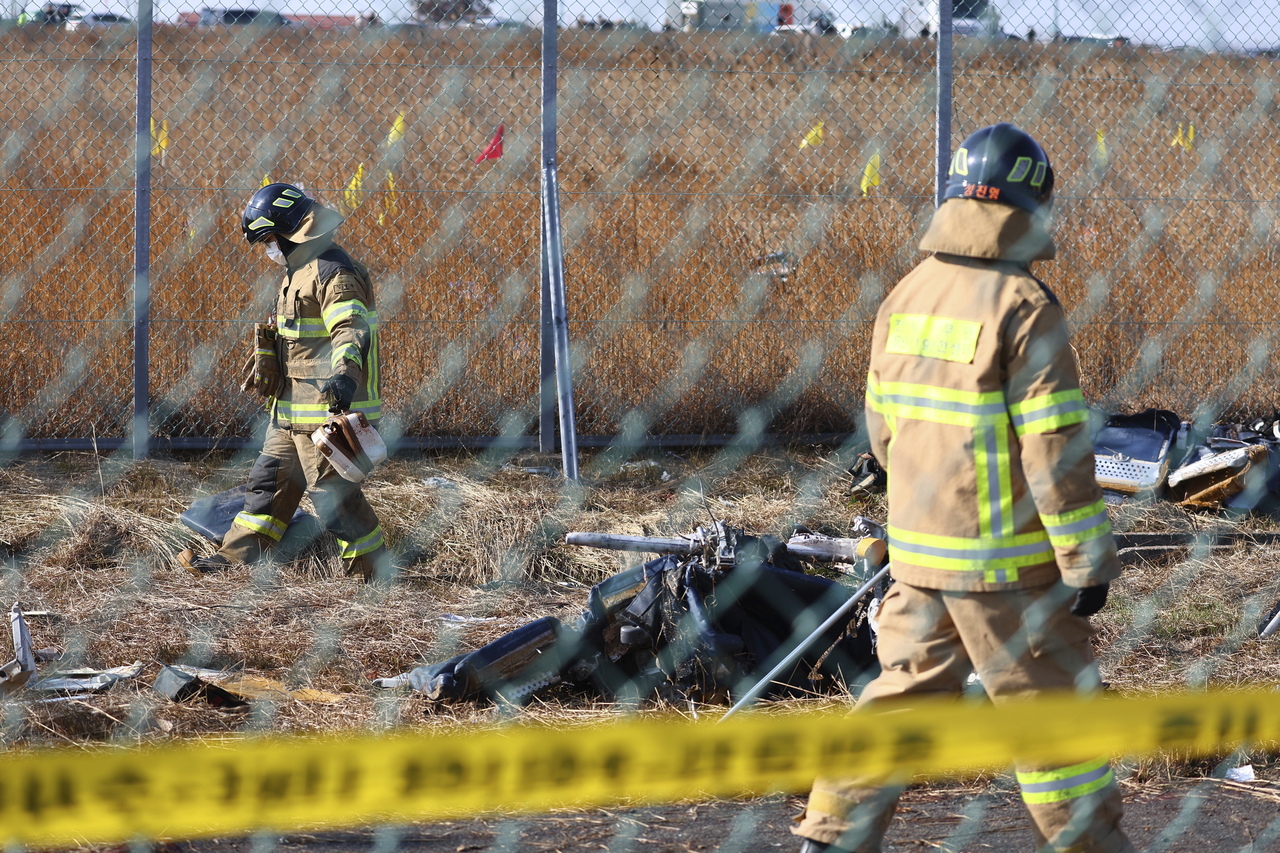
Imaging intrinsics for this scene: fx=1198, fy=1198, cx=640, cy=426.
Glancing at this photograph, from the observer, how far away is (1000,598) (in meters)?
2.61

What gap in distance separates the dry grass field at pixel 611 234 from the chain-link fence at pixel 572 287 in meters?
0.02

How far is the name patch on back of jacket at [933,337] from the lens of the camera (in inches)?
103

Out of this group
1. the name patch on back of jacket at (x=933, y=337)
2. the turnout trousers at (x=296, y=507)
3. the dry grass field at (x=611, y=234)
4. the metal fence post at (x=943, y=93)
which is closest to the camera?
the name patch on back of jacket at (x=933, y=337)

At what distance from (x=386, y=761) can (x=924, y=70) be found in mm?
6038

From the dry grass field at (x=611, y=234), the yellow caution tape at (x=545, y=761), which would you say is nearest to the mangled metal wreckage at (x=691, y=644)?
the yellow caution tape at (x=545, y=761)

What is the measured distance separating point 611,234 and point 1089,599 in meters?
4.72

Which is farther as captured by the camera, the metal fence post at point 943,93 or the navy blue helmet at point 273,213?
the metal fence post at point 943,93

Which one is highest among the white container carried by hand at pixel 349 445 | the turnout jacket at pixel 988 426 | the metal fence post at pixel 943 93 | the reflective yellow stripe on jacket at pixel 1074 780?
the metal fence post at pixel 943 93

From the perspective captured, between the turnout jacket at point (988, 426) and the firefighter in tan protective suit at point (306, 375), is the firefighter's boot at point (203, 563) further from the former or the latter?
the turnout jacket at point (988, 426)

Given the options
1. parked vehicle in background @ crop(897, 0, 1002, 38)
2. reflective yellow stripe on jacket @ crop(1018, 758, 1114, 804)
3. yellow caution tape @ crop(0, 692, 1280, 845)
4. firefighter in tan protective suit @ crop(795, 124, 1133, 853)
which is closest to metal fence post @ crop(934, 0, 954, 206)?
parked vehicle in background @ crop(897, 0, 1002, 38)

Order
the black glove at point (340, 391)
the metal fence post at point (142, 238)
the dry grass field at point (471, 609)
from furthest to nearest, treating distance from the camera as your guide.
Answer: the metal fence post at point (142, 238)
the black glove at point (340, 391)
the dry grass field at point (471, 609)

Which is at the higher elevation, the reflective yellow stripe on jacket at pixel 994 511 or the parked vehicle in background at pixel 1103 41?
the parked vehicle in background at pixel 1103 41

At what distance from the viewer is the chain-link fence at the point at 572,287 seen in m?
5.14

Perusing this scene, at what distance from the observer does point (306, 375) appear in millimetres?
5297
